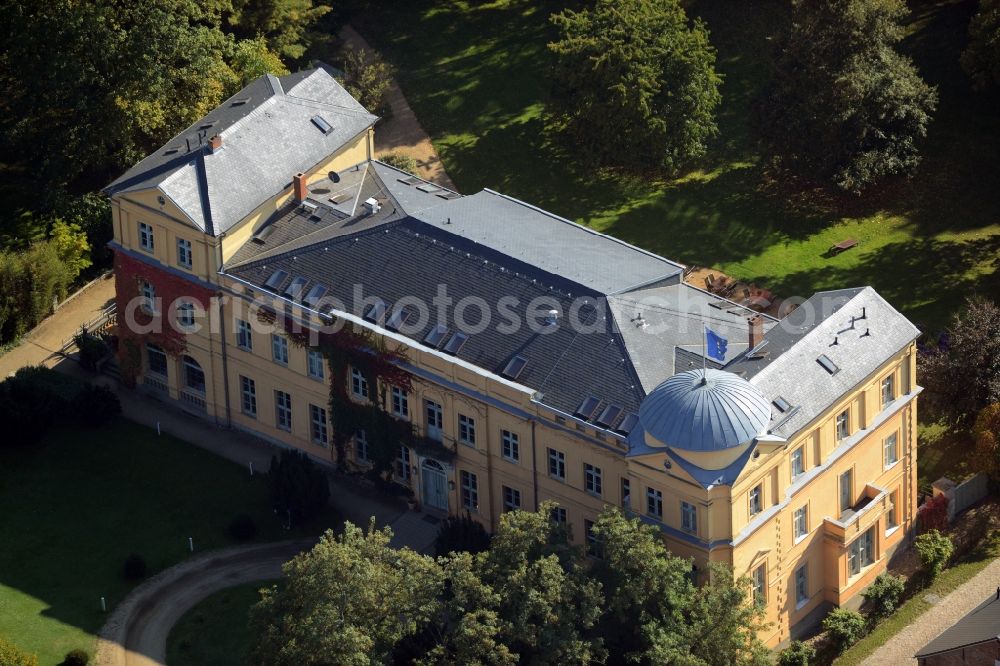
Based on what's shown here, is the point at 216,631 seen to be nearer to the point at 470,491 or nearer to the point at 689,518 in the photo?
the point at 470,491

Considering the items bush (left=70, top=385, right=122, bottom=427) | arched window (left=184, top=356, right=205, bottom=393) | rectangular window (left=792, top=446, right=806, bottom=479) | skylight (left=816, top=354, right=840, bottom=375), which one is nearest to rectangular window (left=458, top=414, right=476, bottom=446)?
rectangular window (left=792, top=446, right=806, bottom=479)

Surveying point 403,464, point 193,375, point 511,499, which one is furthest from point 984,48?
point 193,375

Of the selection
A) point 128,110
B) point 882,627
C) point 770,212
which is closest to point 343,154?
point 128,110

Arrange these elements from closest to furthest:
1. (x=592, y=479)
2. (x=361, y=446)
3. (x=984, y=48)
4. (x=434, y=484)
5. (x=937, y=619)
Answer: (x=592, y=479) → (x=937, y=619) → (x=434, y=484) → (x=361, y=446) → (x=984, y=48)

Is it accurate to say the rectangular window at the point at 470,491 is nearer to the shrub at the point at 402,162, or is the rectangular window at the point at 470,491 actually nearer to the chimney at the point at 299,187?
the chimney at the point at 299,187

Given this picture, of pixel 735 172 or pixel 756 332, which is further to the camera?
pixel 735 172
